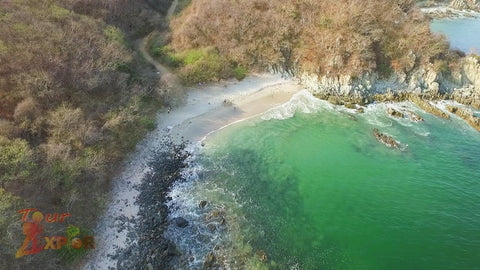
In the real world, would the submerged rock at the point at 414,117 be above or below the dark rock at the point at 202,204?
above

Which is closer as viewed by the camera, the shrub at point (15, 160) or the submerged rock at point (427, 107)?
the shrub at point (15, 160)

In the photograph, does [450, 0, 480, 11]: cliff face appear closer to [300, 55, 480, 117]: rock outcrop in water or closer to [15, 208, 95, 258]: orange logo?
[300, 55, 480, 117]: rock outcrop in water

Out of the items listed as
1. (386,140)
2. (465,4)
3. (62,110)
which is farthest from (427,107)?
(465,4)

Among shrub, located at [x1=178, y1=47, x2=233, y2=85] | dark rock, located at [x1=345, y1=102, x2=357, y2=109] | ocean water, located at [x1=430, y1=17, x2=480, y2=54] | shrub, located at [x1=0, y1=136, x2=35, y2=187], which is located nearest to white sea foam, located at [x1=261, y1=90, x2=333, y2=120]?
dark rock, located at [x1=345, y1=102, x2=357, y2=109]

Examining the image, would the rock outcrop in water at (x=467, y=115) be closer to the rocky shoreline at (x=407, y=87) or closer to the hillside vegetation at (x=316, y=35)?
the rocky shoreline at (x=407, y=87)

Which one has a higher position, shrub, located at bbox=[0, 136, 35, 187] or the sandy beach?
shrub, located at bbox=[0, 136, 35, 187]

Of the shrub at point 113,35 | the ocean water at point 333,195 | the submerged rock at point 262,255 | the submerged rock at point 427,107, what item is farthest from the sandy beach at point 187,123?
the submerged rock at point 427,107
